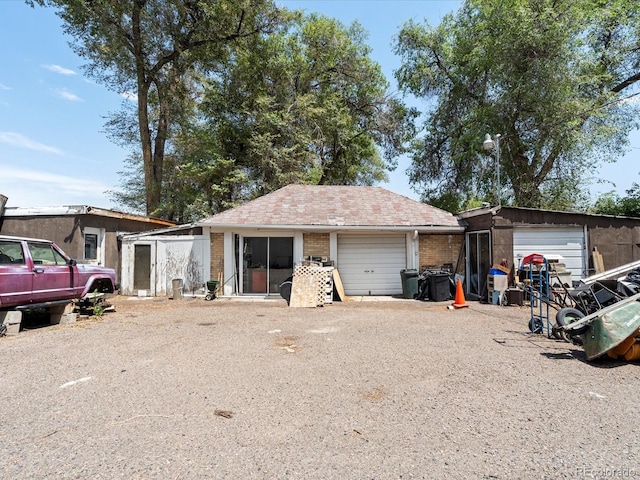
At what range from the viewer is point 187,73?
79.3ft

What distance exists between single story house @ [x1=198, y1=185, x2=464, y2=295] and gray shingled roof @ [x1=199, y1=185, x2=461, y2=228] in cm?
4

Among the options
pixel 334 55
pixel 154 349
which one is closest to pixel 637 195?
pixel 334 55

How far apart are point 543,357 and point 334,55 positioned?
1055 inches

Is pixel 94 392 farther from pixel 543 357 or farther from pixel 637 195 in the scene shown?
pixel 637 195

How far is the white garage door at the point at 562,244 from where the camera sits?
12.1m

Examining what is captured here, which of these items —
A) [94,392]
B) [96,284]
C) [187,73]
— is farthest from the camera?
[187,73]

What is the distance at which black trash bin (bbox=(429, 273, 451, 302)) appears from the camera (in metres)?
12.4

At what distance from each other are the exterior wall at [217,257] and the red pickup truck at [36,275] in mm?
4440

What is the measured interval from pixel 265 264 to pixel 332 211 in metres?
3.54

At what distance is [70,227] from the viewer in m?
12.6

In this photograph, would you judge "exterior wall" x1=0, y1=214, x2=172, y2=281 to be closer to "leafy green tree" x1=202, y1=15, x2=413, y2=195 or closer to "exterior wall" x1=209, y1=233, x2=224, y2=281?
"exterior wall" x1=209, y1=233, x2=224, y2=281

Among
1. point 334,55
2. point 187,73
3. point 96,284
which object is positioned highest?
point 334,55

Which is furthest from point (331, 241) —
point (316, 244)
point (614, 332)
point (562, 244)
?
point (614, 332)

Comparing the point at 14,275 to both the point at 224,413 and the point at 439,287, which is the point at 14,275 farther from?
the point at 439,287
